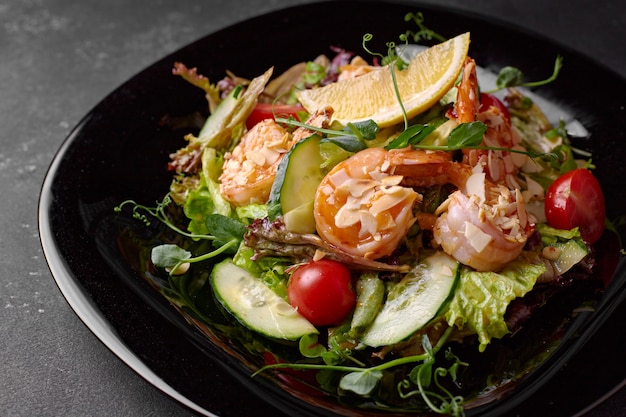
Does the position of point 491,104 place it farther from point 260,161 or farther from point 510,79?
point 260,161

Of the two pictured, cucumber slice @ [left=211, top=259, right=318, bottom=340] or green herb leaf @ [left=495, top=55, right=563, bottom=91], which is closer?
cucumber slice @ [left=211, top=259, right=318, bottom=340]

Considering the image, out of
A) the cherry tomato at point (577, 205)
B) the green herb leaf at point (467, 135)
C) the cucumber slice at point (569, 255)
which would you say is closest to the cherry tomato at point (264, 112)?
the green herb leaf at point (467, 135)

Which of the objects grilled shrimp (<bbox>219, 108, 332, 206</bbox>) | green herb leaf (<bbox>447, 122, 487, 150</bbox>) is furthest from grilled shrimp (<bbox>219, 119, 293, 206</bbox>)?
green herb leaf (<bbox>447, 122, 487, 150</bbox>)

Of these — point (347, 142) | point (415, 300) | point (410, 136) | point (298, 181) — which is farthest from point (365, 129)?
point (415, 300)

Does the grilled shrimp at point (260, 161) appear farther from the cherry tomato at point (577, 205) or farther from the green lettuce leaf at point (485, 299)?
the cherry tomato at point (577, 205)

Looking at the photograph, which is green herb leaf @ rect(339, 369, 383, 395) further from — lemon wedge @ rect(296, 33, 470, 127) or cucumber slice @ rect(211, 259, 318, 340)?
lemon wedge @ rect(296, 33, 470, 127)

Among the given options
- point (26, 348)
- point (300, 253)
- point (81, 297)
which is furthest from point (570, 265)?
point (26, 348)

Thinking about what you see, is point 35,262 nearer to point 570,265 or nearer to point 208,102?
point 208,102

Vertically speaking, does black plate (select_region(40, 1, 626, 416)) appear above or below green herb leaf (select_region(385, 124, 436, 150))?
below
